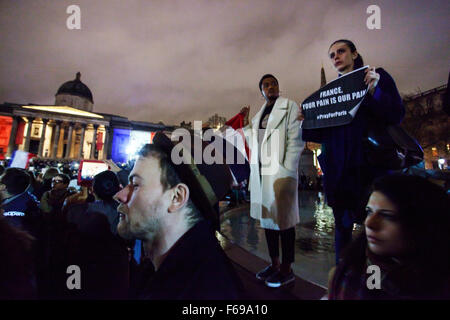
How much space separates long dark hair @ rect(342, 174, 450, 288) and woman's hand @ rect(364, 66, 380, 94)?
1221 mm

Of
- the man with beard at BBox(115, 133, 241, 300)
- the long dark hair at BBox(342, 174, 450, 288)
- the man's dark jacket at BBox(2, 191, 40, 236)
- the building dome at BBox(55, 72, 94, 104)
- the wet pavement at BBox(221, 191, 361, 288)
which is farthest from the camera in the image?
the building dome at BBox(55, 72, 94, 104)

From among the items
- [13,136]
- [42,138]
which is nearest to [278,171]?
[42,138]

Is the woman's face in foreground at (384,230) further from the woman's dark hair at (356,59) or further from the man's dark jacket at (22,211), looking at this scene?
the man's dark jacket at (22,211)

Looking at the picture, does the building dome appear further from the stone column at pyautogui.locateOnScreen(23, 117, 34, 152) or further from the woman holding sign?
the woman holding sign

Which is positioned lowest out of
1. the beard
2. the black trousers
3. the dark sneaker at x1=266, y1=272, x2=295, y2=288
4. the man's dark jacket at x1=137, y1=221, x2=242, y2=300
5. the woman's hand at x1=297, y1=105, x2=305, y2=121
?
the dark sneaker at x1=266, y1=272, x2=295, y2=288

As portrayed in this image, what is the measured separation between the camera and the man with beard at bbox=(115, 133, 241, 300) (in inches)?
37.1

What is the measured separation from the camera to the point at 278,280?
2322 millimetres

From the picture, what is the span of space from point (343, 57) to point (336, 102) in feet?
1.71

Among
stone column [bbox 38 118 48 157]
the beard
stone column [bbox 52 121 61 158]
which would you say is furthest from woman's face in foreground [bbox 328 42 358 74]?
stone column [bbox 38 118 48 157]

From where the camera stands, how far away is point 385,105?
5.84 ft

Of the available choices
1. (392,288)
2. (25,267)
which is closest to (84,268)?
(25,267)

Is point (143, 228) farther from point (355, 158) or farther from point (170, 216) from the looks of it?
Answer: point (355, 158)

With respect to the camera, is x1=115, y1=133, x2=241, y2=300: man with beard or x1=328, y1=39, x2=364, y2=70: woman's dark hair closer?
x1=115, y1=133, x2=241, y2=300: man with beard

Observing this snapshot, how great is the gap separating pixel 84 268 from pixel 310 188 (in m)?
22.2
